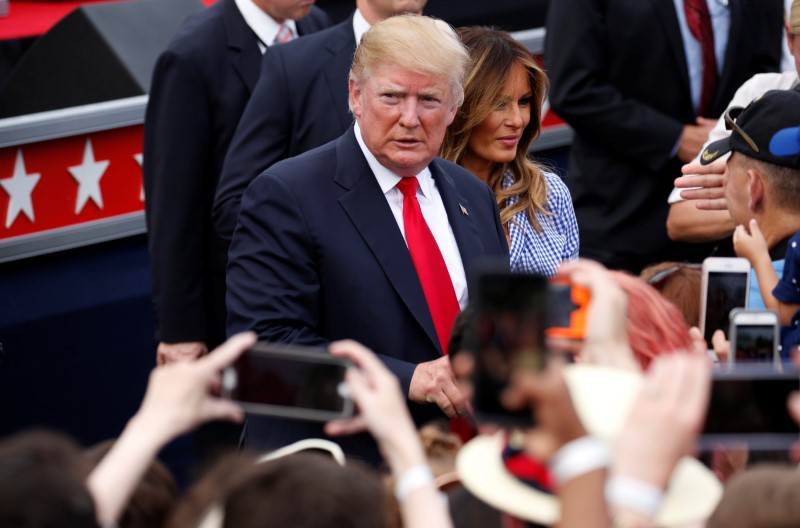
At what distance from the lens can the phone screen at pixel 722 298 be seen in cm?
307

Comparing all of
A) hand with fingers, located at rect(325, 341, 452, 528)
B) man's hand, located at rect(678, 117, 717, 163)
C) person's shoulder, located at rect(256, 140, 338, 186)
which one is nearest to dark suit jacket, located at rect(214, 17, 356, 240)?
person's shoulder, located at rect(256, 140, 338, 186)

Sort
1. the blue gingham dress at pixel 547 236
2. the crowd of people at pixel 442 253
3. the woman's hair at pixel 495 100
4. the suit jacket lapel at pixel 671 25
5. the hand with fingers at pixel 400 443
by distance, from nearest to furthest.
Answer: the crowd of people at pixel 442 253 → the hand with fingers at pixel 400 443 → the blue gingham dress at pixel 547 236 → the woman's hair at pixel 495 100 → the suit jacket lapel at pixel 671 25

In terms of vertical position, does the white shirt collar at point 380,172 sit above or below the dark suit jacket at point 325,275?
above

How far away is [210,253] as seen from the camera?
14.1 ft

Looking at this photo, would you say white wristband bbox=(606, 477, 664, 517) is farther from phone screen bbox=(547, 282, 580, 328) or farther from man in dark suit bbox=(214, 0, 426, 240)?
man in dark suit bbox=(214, 0, 426, 240)

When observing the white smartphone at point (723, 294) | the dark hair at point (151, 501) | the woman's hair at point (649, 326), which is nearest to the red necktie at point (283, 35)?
the white smartphone at point (723, 294)

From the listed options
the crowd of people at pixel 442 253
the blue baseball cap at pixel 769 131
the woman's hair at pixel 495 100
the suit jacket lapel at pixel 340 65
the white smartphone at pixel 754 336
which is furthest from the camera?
the suit jacket lapel at pixel 340 65

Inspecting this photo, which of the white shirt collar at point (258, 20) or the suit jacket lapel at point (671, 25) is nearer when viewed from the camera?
the white shirt collar at point (258, 20)

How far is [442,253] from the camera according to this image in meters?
3.25

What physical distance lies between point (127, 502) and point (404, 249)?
4.29 ft

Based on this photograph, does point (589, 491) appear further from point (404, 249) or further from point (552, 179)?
point (552, 179)

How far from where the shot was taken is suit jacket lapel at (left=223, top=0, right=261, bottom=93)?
4203 mm

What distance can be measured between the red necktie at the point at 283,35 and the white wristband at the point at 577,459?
2916mm

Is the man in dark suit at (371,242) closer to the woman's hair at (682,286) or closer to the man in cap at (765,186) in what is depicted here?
the woman's hair at (682,286)
